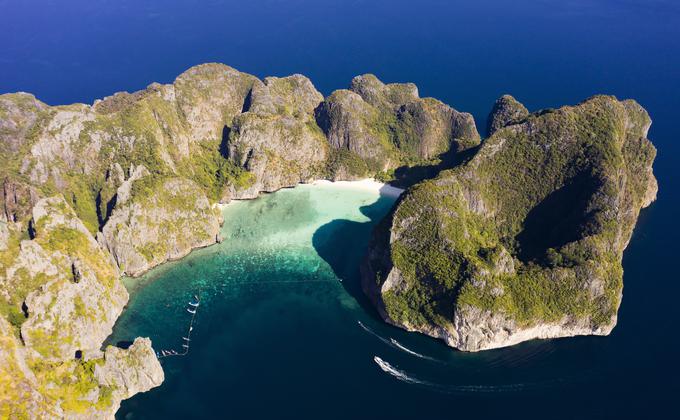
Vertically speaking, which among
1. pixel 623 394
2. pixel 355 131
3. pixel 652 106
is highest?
pixel 652 106

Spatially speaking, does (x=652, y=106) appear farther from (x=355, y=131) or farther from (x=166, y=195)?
(x=166, y=195)

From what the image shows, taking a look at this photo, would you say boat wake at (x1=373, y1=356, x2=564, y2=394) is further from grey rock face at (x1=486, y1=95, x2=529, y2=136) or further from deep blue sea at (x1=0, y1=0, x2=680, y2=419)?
grey rock face at (x1=486, y1=95, x2=529, y2=136)

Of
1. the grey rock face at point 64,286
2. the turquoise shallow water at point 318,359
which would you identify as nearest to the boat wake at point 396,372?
the turquoise shallow water at point 318,359

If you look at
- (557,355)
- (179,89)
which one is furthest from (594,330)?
(179,89)

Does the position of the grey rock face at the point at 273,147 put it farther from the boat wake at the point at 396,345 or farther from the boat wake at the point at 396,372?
the boat wake at the point at 396,372

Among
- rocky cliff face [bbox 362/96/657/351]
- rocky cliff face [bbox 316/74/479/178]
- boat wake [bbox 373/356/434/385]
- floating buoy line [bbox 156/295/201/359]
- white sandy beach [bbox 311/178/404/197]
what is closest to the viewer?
boat wake [bbox 373/356/434/385]

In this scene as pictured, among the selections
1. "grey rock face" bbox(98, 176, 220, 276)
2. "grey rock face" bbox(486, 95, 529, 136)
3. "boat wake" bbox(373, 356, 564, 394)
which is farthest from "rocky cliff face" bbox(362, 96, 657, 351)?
"grey rock face" bbox(98, 176, 220, 276)
